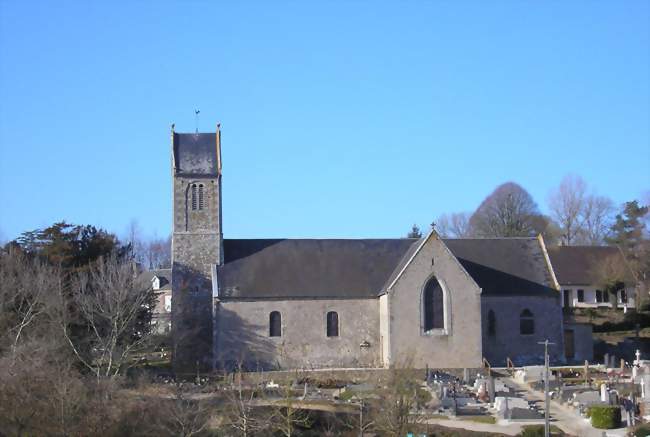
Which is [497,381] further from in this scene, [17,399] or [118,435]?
[17,399]

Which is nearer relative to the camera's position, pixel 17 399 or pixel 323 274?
pixel 17 399

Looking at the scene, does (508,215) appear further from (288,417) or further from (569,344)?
(288,417)

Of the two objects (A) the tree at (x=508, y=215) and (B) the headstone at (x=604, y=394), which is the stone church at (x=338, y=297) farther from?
(A) the tree at (x=508, y=215)

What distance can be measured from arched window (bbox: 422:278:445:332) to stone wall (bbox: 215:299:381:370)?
125 inches

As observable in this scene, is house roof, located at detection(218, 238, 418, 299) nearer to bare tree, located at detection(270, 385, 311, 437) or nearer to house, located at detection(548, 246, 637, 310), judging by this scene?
bare tree, located at detection(270, 385, 311, 437)

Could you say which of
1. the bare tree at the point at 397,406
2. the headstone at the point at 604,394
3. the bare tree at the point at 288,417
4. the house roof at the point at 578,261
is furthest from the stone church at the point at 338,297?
the house roof at the point at 578,261

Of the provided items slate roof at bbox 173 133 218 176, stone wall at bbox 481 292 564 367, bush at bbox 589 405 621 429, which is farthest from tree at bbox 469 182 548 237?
bush at bbox 589 405 621 429

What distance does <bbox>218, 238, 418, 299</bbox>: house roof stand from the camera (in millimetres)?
51469

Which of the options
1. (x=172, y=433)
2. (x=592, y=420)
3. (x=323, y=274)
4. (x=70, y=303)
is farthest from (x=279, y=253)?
(x=592, y=420)

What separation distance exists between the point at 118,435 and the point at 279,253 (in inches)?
713

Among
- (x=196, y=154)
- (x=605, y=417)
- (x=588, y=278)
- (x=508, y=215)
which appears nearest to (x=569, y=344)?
(x=605, y=417)

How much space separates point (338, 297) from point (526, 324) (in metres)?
10.7

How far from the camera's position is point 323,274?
52.7 m

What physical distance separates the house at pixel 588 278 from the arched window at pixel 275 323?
96.3ft
